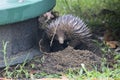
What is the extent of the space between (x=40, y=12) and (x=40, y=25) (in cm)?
69

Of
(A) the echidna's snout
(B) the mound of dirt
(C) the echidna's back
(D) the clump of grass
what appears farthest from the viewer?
(C) the echidna's back

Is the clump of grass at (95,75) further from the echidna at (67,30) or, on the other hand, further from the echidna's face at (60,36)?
the echidna at (67,30)

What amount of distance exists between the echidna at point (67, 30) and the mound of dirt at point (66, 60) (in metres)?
0.18

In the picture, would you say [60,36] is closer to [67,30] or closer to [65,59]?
[67,30]

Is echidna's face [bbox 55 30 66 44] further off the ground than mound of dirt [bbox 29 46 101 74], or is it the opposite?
echidna's face [bbox 55 30 66 44]

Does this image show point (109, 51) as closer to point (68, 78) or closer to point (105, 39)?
point (105, 39)

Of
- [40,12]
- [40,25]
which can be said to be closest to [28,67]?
[40,12]

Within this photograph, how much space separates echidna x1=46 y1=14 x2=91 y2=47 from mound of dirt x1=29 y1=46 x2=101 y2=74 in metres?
0.18

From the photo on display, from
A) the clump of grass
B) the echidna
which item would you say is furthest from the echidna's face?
the clump of grass

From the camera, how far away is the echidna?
12.1ft

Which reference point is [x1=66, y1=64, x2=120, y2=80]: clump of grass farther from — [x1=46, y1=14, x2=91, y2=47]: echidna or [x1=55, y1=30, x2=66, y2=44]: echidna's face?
[x1=46, y1=14, x2=91, y2=47]: echidna

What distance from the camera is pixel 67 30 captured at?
371 centimetres

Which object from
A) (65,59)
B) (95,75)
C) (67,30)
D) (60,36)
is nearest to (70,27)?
(67,30)

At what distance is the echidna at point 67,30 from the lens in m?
3.68
